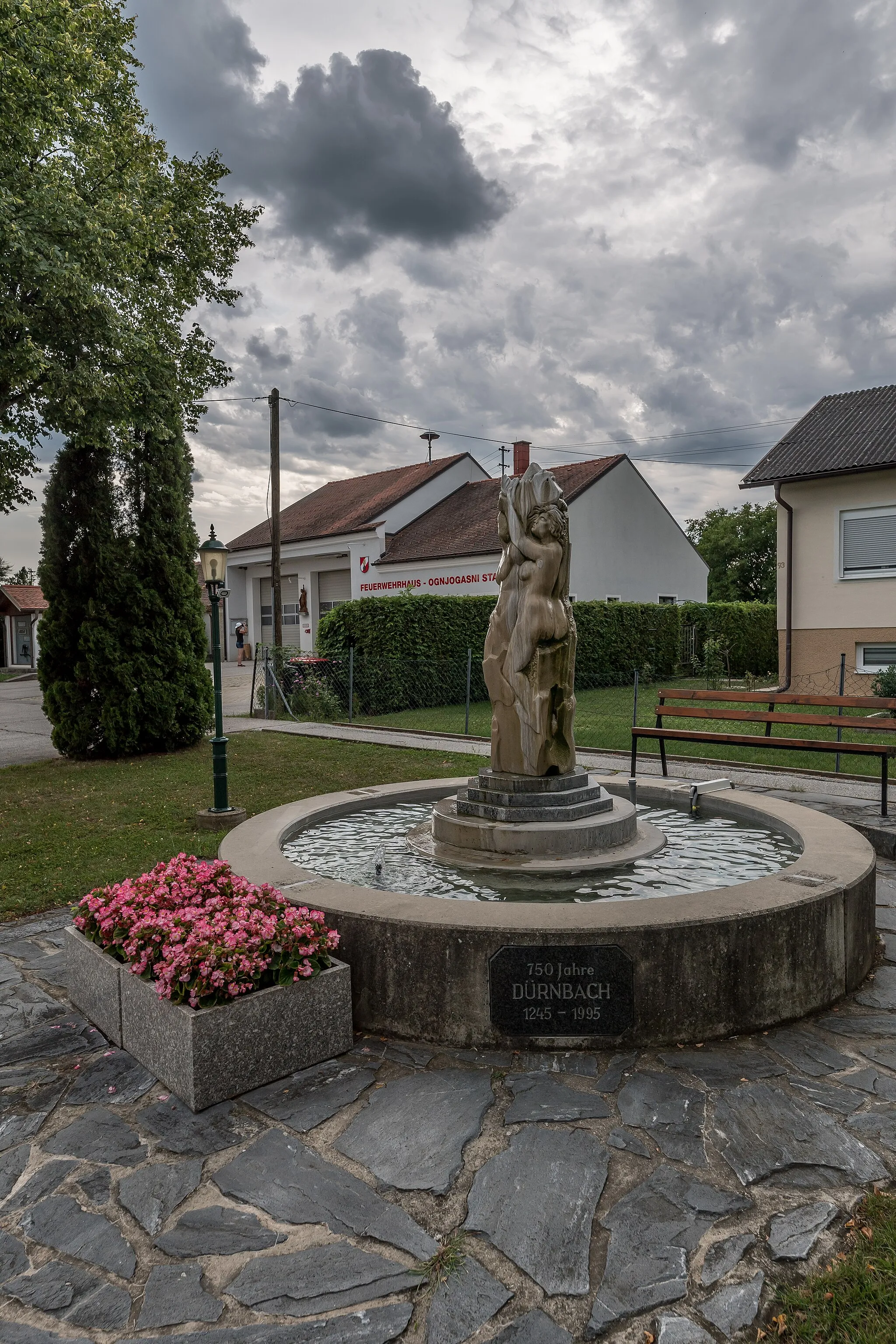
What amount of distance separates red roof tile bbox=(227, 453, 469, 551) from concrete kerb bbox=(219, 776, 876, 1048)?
27993 millimetres

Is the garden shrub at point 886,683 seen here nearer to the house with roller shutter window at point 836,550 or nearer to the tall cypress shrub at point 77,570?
the house with roller shutter window at point 836,550

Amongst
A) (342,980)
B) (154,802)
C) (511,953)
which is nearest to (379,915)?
(342,980)

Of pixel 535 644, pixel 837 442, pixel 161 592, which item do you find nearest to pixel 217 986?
pixel 535 644

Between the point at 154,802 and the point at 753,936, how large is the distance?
25.1 ft

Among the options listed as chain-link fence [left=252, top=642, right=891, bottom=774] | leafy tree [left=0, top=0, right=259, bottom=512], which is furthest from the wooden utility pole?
leafy tree [left=0, top=0, right=259, bottom=512]

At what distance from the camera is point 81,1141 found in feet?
10.7

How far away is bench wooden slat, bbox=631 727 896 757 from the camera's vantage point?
26.1 ft

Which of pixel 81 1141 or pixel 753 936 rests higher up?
pixel 753 936

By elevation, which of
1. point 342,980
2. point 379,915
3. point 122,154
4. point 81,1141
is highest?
point 122,154

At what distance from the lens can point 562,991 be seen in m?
3.81

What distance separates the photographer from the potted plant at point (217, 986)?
3512 millimetres

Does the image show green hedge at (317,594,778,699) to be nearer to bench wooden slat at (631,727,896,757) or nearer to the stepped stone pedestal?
bench wooden slat at (631,727,896,757)

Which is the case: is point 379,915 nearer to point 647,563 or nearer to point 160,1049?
point 160,1049

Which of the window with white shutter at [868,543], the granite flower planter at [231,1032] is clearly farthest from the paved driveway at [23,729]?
the window with white shutter at [868,543]
